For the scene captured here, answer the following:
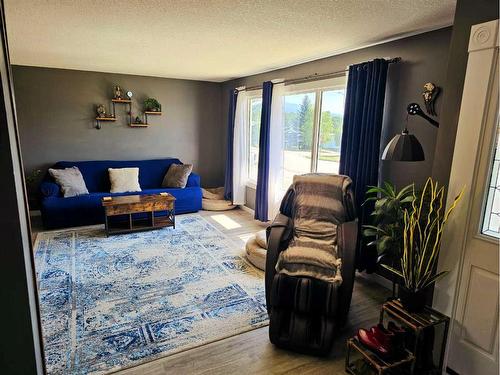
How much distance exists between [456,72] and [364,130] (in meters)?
1.10

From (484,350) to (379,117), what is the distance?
1866 mm

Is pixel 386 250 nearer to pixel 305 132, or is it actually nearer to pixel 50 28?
pixel 305 132

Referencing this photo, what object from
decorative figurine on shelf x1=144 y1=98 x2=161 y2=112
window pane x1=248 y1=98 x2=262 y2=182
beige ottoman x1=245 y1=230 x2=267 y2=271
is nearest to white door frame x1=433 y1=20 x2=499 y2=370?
beige ottoman x1=245 y1=230 x2=267 y2=271

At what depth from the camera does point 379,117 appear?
2.77 meters

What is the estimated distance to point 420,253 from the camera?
1800 millimetres

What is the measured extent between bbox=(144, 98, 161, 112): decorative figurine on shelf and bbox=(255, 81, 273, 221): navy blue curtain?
6.74ft

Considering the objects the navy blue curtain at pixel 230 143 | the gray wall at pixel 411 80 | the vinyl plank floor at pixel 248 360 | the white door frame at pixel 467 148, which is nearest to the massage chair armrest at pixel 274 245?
the vinyl plank floor at pixel 248 360

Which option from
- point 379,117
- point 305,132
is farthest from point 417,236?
point 305,132

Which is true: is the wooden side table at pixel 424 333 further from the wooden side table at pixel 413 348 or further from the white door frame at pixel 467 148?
the white door frame at pixel 467 148

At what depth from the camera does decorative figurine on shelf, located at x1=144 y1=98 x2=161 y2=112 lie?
5277 mm

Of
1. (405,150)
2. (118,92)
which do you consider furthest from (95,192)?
(405,150)

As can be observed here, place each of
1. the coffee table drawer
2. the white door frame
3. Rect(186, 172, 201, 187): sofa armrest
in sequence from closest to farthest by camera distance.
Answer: the white door frame, the coffee table drawer, Rect(186, 172, 201, 187): sofa armrest

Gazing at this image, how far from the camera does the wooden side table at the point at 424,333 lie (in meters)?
1.73

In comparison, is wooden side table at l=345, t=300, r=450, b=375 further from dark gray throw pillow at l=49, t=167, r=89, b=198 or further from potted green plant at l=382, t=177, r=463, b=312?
dark gray throw pillow at l=49, t=167, r=89, b=198
